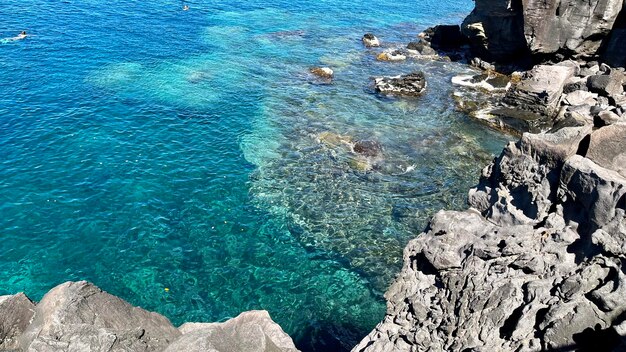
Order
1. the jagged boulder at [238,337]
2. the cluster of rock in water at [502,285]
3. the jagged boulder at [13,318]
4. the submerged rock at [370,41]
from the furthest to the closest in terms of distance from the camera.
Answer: the submerged rock at [370,41], the jagged boulder at [13,318], the jagged boulder at [238,337], the cluster of rock in water at [502,285]

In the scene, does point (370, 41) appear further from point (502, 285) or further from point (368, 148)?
point (502, 285)

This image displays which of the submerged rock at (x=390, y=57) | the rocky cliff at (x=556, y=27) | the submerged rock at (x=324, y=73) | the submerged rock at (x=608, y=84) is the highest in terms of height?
the rocky cliff at (x=556, y=27)

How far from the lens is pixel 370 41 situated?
69938 millimetres

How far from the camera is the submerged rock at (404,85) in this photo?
51.9 metres

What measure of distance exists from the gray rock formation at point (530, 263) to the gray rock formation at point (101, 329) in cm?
462

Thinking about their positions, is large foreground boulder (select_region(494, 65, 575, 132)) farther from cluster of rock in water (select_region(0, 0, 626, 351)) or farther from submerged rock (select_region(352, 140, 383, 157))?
cluster of rock in water (select_region(0, 0, 626, 351))

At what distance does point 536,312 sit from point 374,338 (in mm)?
6057

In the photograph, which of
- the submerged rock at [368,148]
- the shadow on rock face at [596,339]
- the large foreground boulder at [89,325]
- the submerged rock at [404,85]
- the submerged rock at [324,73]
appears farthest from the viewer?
the submerged rock at [324,73]

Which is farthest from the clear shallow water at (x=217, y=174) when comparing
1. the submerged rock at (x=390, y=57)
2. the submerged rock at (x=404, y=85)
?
the submerged rock at (x=390, y=57)

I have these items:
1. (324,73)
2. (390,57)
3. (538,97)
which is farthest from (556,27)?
(324,73)

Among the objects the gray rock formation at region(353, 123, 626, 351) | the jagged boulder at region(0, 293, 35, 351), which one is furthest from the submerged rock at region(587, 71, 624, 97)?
the jagged boulder at region(0, 293, 35, 351)

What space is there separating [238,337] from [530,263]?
11.0m

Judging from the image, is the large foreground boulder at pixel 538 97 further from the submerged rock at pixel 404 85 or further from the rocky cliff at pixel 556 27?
the submerged rock at pixel 404 85

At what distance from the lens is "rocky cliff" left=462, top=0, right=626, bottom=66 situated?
1927 inches
